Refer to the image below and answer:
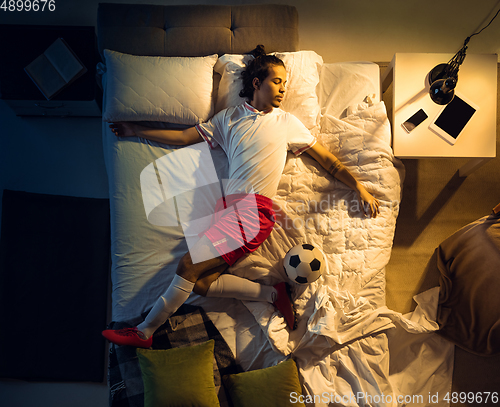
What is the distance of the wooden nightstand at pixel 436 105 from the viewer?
1666mm

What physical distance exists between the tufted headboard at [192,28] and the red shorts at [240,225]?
922mm

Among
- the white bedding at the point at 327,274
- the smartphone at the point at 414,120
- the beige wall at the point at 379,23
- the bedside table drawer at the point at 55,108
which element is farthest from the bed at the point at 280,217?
the beige wall at the point at 379,23

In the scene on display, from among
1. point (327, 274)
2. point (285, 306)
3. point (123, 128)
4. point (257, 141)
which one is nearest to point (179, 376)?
point (285, 306)

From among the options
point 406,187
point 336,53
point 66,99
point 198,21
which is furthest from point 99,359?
point 336,53

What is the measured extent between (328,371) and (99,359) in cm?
132

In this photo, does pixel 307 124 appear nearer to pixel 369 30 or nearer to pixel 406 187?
pixel 406 187

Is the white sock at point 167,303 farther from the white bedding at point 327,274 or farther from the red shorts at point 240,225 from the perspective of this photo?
the red shorts at point 240,225

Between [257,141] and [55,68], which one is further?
[55,68]

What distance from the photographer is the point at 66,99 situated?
1888mm

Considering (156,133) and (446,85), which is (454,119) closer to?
(446,85)

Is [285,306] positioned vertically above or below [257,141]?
below

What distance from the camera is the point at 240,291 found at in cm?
158

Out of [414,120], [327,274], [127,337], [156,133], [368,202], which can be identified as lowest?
[127,337]

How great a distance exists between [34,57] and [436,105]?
2.34m
